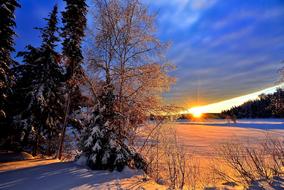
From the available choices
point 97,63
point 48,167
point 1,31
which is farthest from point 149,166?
point 1,31

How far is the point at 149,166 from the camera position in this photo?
9766 mm

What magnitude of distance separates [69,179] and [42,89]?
9.57 meters

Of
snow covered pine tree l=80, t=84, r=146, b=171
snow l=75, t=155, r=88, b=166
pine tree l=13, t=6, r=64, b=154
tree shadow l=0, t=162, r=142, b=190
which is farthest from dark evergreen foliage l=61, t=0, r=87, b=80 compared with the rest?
tree shadow l=0, t=162, r=142, b=190

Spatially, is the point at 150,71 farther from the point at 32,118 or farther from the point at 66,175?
the point at 32,118

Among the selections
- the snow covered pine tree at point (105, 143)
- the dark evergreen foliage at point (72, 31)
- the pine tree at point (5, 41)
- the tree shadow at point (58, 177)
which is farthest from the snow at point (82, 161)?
the dark evergreen foliage at point (72, 31)

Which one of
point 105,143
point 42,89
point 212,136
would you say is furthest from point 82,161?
point 212,136

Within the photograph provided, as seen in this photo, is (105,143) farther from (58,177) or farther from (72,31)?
(72,31)

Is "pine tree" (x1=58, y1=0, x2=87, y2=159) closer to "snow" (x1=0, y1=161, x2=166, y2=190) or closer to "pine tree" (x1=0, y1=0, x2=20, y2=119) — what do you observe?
"pine tree" (x1=0, y1=0, x2=20, y2=119)

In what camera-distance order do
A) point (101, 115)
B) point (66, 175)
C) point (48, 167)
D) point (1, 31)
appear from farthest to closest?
point (1, 31) < point (101, 115) < point (48, 167) < point (66, 175)

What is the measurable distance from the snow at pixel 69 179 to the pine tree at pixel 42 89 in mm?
6449

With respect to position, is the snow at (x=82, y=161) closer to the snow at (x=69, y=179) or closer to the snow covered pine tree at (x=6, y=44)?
the snow at (x=69, y=179)

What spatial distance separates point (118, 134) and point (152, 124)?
175 cm

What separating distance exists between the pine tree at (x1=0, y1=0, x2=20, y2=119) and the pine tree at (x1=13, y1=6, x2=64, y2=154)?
2.30m

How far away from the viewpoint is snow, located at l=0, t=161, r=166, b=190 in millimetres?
7059
